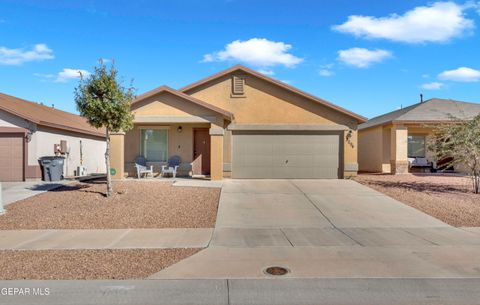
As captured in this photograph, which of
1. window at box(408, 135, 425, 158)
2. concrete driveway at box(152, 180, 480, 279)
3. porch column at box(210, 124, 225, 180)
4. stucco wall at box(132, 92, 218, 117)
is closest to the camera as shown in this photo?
concrete driveway at box(152, 180, 480, 279)

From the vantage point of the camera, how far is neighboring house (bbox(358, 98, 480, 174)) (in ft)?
66.5

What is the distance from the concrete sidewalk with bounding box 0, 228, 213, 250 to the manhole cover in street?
1.82 meters

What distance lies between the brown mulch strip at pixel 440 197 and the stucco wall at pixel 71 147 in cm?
1445

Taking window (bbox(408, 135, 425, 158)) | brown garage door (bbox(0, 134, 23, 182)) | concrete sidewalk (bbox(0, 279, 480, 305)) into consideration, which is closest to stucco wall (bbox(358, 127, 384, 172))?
window (bbox(408, 135, 425, 158))

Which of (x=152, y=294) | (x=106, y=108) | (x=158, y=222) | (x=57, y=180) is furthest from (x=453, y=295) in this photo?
(x=57, y=180)

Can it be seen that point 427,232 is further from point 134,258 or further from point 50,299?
point 50,299

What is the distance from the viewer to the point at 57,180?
54.9 ft

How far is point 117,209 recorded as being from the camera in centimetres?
1070

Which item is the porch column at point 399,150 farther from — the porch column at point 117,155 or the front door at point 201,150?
the porch column at point 117,155

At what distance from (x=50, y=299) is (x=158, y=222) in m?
4.64

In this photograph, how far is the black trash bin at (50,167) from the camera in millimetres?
16391

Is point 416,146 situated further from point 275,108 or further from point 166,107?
point 166,107

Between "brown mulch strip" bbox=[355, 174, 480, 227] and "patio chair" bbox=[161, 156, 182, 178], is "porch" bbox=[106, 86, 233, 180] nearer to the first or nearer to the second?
"patio chair" bbox=[161, 156, 182, 178]

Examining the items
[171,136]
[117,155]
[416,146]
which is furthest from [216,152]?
[416,146]
